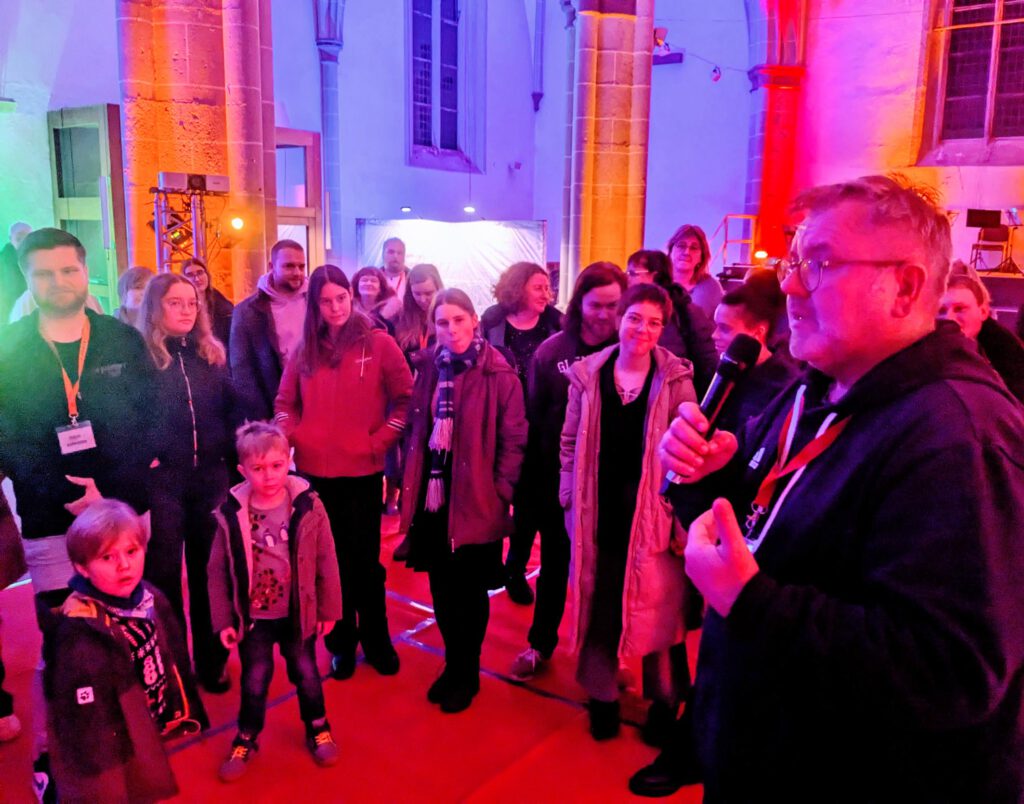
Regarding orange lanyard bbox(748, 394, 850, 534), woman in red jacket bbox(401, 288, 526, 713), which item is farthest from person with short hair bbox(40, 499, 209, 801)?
orange lanyard bbox(748, 394, 850, 534)

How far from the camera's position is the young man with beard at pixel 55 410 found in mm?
2658

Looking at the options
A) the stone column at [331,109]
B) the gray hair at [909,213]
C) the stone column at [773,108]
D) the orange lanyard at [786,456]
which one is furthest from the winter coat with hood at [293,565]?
the stone column at [773,108]

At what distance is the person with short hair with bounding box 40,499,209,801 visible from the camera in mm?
2119

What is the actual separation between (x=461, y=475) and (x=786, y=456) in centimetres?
196

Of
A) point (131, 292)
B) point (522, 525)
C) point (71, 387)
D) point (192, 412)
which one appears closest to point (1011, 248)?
point (522, 525)

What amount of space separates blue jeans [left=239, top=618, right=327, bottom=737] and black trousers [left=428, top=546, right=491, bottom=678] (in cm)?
62

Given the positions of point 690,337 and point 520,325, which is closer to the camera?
point 690,337

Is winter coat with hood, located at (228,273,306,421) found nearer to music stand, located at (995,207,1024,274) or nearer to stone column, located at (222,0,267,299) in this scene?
stone column, located at (222,0,267,299)

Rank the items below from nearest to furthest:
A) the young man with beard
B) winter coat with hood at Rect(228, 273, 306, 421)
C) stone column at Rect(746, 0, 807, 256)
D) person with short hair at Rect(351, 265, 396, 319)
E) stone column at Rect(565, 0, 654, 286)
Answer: the young man with beard < winter coat with hood at Rect(228, 273, 306, 421) < person with short hair at Rect(351, 265, 396, 319) < stone column at Rect(565, 0, 654, 286) < stone column at Rect(746, 0, 807, 256)

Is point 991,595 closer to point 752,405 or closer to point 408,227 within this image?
point 752,405

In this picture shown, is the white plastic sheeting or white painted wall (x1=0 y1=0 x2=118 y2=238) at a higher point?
white painted wall (x1=0 y1=0 x2=118 y2=238)

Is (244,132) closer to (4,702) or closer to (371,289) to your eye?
(371,289)

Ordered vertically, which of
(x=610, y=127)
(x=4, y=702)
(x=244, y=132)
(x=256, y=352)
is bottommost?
(x=4, y=702)

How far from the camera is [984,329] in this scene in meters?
3.44
